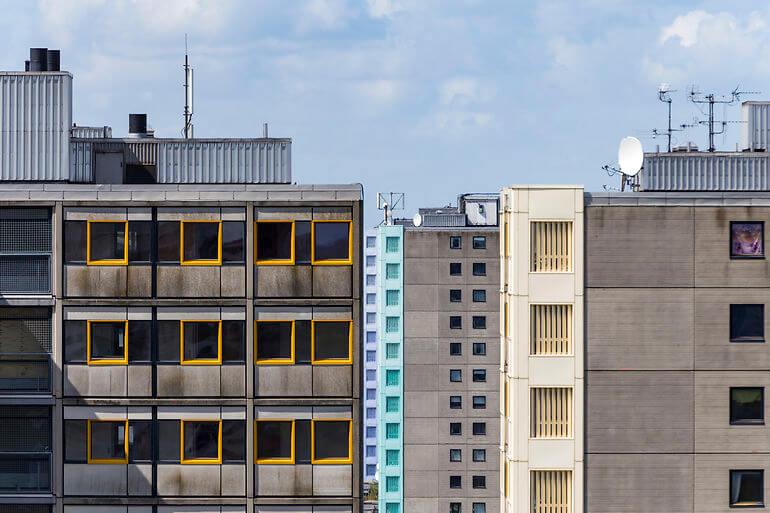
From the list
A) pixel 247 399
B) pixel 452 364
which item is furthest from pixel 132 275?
pixel 452 364

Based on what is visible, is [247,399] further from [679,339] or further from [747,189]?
[747,189]

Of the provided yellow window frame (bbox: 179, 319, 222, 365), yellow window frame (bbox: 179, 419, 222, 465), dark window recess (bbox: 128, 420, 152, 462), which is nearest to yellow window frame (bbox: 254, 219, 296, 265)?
yellow window frame (bbox: 179, 319, 222, 365)

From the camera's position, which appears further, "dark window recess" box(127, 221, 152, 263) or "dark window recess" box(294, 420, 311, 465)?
"dark window recess" box(127, 221, 152, 263)

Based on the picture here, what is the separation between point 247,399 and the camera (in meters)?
49.8

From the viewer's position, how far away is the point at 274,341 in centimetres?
5000

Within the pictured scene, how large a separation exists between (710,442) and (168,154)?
20693 mm

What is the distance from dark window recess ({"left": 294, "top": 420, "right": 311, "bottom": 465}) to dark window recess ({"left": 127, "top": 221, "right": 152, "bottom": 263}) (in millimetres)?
7232

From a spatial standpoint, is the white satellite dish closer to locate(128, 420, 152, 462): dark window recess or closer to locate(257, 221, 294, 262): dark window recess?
locate(257, 221, 294, 262): dark window recess

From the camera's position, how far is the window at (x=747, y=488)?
5256cm

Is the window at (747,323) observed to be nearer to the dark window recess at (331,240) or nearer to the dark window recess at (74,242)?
the dark window recess at (331,240)

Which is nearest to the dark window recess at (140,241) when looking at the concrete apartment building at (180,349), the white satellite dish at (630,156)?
the concrete apartment building at (180,349)

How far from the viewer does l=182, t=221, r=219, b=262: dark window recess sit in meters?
50.2

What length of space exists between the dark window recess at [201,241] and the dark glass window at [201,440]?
535 centimetres

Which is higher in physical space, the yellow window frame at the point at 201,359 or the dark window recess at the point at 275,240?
the dark window recess at the point at 275,240
